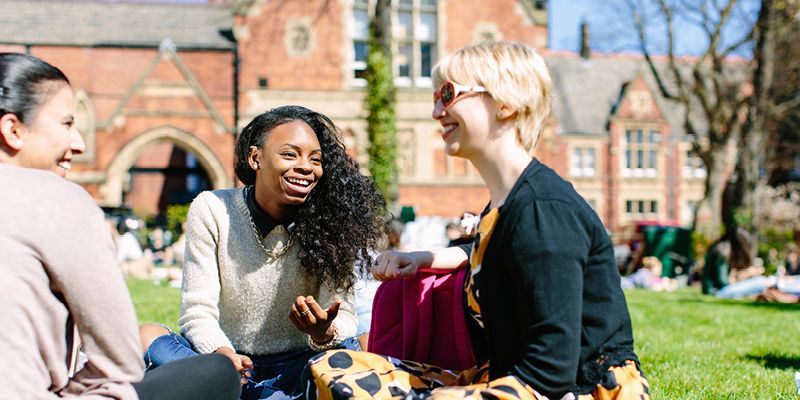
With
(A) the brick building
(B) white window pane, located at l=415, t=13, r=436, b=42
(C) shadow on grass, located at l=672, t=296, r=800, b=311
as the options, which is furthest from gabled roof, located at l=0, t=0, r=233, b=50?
(C) shadow on grass, located at l=672, t=296, r=800, b=311

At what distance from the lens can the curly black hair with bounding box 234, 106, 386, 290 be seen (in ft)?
12.0

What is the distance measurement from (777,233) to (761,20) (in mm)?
6669

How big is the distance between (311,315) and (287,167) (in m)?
0.69

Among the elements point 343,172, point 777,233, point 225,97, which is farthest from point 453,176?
point 343,172

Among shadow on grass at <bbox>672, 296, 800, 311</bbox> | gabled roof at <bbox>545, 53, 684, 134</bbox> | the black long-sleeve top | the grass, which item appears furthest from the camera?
gabled roof at <bbox>545, 53, 684, 134</bbox>

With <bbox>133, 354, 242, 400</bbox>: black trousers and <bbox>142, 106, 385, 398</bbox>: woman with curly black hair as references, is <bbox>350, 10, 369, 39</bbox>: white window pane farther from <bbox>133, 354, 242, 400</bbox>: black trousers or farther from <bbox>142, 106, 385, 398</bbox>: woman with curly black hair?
<bbox>133, 354, 242, 400</bbox>: black trousers

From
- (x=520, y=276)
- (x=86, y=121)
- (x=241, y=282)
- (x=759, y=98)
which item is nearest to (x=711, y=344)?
(x=241, y=282)

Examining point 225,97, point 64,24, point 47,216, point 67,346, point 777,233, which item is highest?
point 64,24

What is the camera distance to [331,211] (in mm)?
3734

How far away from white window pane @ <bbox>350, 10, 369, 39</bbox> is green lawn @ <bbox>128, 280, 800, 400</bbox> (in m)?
17.1

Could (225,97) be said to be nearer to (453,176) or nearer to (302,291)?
(453,176)

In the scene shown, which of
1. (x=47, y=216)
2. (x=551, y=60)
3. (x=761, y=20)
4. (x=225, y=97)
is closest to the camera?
(x=47, y=216)

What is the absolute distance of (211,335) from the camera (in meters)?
3.43

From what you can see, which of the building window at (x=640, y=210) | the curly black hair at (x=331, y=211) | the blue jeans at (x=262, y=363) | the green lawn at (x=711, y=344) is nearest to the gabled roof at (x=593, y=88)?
the building window at (x=640, y=210)
